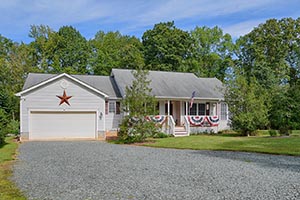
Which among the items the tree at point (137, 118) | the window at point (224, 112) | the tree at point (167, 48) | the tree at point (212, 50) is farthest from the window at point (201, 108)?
the tree at point (212, 50)

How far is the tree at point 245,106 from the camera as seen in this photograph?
66.0 ft

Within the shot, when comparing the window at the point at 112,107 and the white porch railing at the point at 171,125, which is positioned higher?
the window at the point at 112,107

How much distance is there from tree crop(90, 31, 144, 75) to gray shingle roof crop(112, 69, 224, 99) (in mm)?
9393

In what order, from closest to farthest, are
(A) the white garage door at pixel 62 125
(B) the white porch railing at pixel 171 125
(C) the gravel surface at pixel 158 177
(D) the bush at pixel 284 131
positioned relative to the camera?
1. (C) the gravel surface at pixel 158 177
2. (A) the white garage door at pixel 62 125
3. (D) the bush at pixel 284 131
4. (B) the white porch railing at pixel 171 125

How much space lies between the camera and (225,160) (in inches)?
406

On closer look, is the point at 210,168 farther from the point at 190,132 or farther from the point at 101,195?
the point at 190,132

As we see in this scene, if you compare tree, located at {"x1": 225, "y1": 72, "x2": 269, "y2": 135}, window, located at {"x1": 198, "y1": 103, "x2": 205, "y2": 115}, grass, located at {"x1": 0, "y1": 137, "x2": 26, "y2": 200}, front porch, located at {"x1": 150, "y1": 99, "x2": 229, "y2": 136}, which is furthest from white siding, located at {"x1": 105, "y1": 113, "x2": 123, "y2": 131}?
grass, located at {"x1": 0, "y1": 137, "x2": 26, "y2": 200}

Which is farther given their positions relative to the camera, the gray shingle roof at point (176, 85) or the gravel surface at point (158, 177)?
the gray shingle roof at point (176, 85)

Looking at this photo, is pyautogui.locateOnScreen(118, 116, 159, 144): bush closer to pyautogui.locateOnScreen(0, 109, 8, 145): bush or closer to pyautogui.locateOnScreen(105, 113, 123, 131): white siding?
pyautogui.locateOnScreen(105, 113, 123, 131): white siding

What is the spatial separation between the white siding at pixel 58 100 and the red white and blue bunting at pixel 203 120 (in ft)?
22.4

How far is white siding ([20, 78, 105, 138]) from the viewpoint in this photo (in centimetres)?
1862

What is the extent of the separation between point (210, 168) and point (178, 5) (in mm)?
10662

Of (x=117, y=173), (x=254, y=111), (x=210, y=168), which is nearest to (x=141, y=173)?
(x=117, y=173)

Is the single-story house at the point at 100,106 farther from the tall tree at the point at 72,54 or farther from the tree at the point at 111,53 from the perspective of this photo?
the tall tree at the point at 72,54
